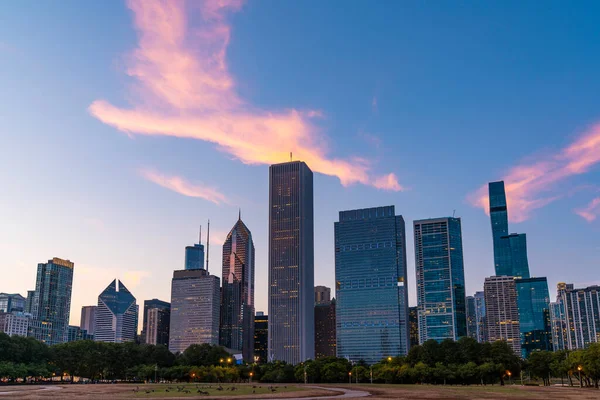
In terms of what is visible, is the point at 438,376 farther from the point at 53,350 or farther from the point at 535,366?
the point at 53,350

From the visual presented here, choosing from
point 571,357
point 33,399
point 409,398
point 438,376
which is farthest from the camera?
point 438,376

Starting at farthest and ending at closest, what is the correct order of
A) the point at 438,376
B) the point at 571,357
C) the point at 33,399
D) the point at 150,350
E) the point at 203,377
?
the point at 150,350
the point at 203,377
the point at 438,376
the point at 571,357
the point at 33,399

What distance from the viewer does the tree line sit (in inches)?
5689

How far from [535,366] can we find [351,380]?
164 ft

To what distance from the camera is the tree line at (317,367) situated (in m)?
144

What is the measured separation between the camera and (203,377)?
166 m

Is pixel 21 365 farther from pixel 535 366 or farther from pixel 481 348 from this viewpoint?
pixel 535 366

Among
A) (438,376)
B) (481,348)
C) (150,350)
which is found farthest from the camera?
(150,350)

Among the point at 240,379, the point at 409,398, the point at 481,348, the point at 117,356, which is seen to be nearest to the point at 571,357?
the point at 481,348

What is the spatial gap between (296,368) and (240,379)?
63.5ft

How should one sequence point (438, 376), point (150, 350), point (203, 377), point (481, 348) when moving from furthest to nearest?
point (150, 350), point (203, 377), point (481, 348), point (438, 376)

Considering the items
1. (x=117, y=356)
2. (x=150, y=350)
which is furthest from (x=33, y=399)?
(x=150, y=350)

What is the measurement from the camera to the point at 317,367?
160 metres

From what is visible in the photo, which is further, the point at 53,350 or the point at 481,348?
the point at 53,350
